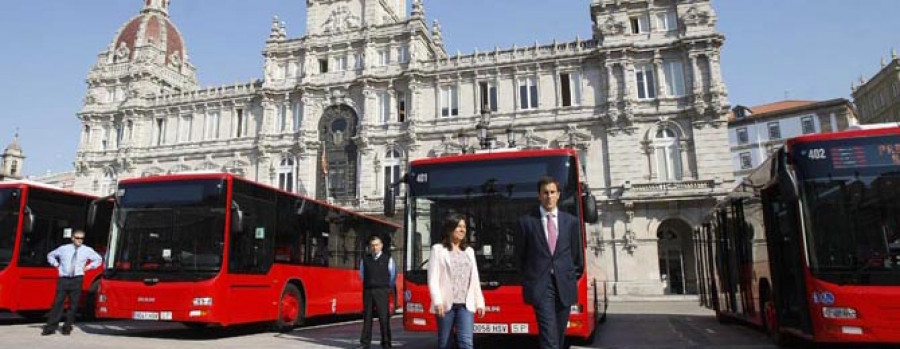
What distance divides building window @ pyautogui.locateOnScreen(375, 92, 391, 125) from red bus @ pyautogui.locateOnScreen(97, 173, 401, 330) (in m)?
21.5

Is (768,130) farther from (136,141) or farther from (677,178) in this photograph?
(136,141)

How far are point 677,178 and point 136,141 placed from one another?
34.5 metres

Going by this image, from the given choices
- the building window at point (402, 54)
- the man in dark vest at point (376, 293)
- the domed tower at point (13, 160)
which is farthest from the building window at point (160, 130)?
the domed tower at point (13, 160)

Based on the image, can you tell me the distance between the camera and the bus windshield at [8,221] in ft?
39.4

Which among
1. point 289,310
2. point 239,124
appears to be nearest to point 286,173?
point 239,124

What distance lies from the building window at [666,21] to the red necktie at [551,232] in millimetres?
27615

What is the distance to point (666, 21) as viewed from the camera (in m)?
30.0

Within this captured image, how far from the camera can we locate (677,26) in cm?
2956

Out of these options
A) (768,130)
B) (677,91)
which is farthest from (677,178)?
(768,130)

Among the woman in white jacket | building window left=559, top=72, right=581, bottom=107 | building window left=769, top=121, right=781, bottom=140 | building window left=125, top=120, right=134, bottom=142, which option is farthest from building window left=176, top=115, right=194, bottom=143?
building window left=769, top=121, right=781, bottom=140

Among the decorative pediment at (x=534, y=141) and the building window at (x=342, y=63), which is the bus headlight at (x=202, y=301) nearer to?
the decorative pediment at (x=534, y=141)

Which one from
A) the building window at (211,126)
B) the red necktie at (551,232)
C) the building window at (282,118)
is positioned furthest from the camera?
the building window at (211,126)

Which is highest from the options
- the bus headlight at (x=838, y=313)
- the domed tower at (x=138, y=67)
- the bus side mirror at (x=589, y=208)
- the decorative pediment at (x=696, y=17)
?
the domed tower at (x=138, y=67)

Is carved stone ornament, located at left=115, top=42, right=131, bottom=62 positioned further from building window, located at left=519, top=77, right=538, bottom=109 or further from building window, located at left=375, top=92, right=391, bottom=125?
building window, located at left=519, top=77, right=538, bottom=109
